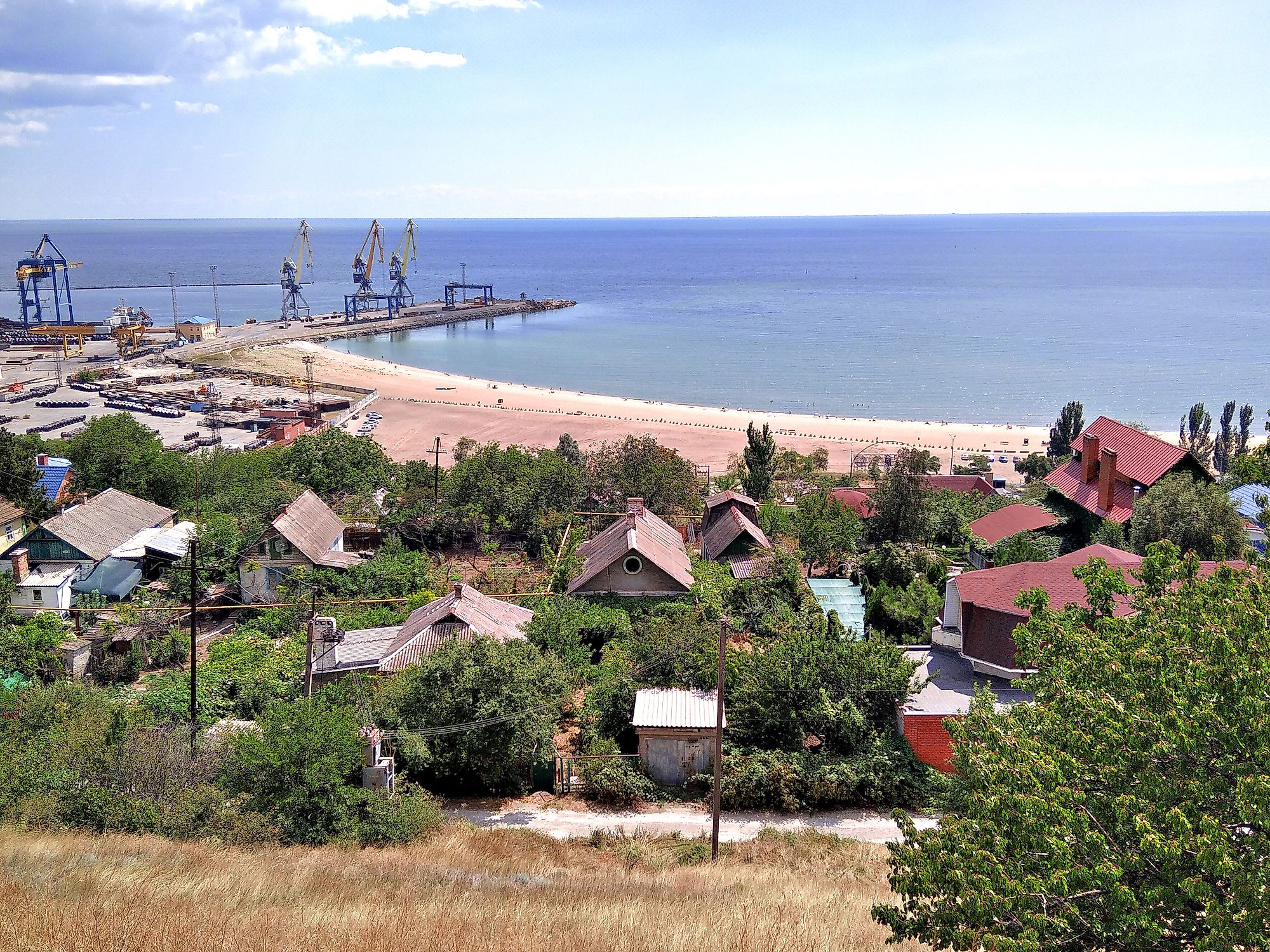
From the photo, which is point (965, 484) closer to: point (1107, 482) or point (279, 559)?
point (1107, 482)

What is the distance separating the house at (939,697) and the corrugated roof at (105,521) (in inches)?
865

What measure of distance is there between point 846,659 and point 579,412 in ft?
174

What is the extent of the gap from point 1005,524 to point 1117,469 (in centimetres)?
353

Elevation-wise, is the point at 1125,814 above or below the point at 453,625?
above

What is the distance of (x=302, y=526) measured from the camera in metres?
27.0

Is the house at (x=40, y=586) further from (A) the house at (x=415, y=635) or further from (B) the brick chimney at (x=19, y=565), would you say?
(A) the house at (x=415, y=635)

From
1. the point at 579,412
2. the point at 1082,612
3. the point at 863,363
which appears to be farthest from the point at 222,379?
the point at 1082,612

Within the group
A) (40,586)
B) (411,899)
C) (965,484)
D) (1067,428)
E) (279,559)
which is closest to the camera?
(411,899)

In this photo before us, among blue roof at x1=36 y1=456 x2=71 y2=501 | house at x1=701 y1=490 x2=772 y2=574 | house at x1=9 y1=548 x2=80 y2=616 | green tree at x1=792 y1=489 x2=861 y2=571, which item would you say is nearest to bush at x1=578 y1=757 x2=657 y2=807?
house at x1=701 y1=490 x2=772 y2=574

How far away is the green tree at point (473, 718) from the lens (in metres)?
16.2

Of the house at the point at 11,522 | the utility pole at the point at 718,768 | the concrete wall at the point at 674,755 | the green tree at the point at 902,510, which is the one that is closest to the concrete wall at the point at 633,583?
the green tree at the point at 902,510

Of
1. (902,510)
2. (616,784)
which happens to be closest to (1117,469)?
(902,510)

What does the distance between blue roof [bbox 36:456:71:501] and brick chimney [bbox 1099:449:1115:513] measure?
3335 centimetres

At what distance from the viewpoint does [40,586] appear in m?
25.3
